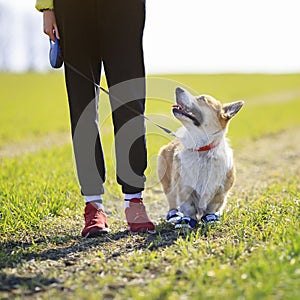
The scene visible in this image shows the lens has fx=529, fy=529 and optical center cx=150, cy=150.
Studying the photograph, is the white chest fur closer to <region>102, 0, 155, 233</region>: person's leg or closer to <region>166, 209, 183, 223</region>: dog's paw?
<region>166, 209, 183, 223</region>: dog's paw

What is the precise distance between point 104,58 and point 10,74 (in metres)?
38.6

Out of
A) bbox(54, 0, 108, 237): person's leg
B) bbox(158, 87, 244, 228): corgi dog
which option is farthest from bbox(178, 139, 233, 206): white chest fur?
bbox(54, 0, 108, 237): person's leg

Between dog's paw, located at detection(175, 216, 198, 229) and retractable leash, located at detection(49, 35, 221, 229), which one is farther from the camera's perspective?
dog's paw, located at detection(175, 216, 198, 229)

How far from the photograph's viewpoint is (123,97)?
3.82 meters

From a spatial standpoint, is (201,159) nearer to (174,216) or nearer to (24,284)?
(174,216)

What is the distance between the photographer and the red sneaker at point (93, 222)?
12.4ft

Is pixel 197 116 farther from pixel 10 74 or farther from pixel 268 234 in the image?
pixel 10 74

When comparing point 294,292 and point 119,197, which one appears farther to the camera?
point 119,197

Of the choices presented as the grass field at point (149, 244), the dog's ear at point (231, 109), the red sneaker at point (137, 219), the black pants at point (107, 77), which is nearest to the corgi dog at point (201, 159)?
the dog's ear at point (231, 109)

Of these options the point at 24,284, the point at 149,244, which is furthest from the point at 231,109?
the point at 24,284

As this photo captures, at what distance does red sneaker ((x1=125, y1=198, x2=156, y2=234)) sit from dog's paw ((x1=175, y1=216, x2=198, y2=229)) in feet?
0.83

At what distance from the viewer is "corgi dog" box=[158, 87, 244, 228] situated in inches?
169

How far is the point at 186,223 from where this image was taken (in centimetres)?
409

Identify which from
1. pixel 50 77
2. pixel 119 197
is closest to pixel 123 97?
pixel 119 197
